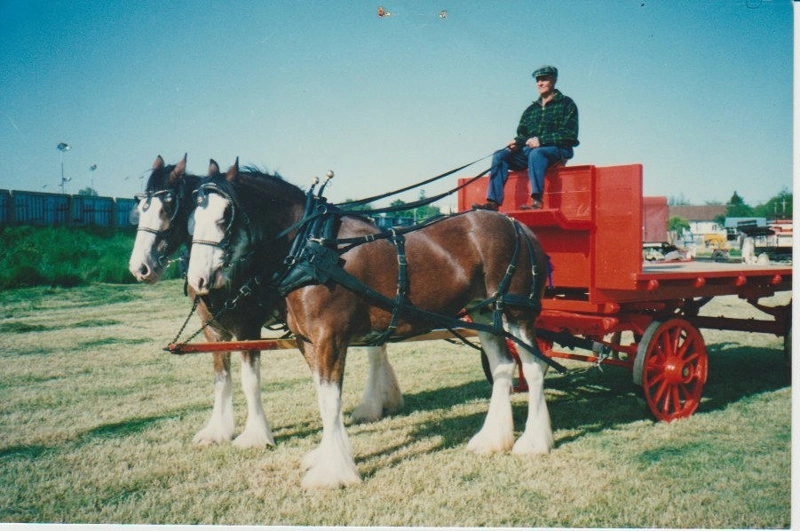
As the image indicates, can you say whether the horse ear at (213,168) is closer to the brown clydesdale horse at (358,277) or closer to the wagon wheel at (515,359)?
the brown clydesdale horse at (358,277)

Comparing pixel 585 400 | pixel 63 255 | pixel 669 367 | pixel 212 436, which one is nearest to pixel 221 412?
pixel 212 436

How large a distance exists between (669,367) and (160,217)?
4201mm

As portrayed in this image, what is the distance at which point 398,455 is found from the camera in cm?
432

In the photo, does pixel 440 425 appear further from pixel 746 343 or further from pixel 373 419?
pixel 746 343

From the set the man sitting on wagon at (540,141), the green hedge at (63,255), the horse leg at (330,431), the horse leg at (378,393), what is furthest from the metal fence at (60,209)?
the man sitting on wagon at (540,141)

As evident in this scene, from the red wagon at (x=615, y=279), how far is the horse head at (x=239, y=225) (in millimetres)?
1879

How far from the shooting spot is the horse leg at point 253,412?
4465mm

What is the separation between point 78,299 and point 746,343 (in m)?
12.0

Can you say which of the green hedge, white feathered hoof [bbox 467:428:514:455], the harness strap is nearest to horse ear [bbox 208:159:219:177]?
the harness strap

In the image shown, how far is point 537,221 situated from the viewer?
15.6 ft

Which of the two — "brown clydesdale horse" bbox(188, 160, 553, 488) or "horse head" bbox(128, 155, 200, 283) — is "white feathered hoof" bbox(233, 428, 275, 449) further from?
"horse head" bbox(128, 155, 200, 283)

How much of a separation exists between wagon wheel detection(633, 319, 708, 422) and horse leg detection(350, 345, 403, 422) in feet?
6.95

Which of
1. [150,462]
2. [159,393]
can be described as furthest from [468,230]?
[159,393]

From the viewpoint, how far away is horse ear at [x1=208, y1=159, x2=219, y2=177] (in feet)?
12.5
